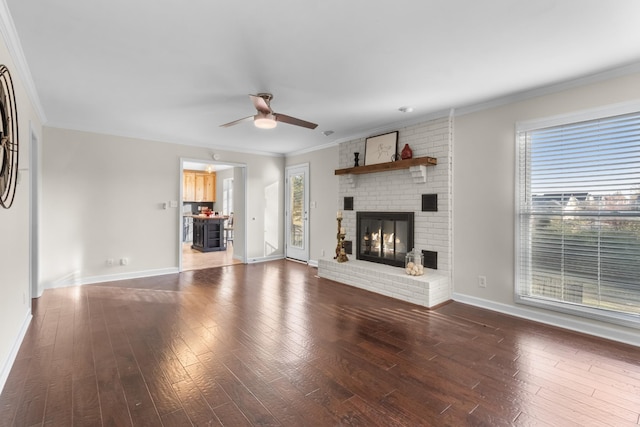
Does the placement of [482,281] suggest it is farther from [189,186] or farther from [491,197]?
[189,186]

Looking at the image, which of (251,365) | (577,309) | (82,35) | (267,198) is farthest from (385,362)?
(267,198)

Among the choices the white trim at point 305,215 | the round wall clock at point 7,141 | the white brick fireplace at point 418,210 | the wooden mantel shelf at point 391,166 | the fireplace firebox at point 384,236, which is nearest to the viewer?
the round wall clock at point 7,141

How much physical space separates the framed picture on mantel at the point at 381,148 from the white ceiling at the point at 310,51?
0.74 meters

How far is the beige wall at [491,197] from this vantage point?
324 centimetres

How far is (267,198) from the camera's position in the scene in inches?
275

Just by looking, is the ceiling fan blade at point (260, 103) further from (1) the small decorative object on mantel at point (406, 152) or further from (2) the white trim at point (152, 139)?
(2) the white trim at point (152, 139)

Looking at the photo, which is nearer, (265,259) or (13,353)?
(13,353)

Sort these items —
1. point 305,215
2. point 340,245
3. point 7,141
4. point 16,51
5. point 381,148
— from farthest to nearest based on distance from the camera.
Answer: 1. point 305,215
2. point 340,245
3. point 381,148
4. point 16,51
5. point 7,141

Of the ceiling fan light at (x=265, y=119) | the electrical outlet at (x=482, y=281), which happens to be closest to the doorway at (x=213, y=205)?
the ceiling fan light at (x=265, y=119)

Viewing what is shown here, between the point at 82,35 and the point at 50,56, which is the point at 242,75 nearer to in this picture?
the point at 82,35

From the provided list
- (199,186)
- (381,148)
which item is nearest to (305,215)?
(381,148)

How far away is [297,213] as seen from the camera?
688cm

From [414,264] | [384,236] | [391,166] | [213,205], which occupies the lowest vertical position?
[414,264]

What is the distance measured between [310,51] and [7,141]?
7.49 ft
